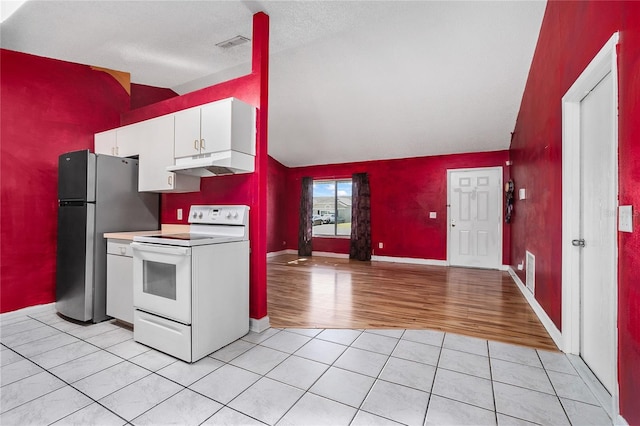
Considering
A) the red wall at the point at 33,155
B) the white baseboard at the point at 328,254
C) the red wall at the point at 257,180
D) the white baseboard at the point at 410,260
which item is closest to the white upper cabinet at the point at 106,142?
the red wall at the point at 33,155

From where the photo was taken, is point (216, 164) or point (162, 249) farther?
point (216, 164)

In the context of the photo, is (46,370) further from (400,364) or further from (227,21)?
(227,21)

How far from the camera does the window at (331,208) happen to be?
7336 millimetres

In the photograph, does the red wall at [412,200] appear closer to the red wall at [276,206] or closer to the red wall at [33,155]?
the red wall at [276,206]

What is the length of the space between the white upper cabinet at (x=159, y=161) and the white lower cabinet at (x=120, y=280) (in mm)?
624

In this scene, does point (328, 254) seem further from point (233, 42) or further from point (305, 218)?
point (233, 42)

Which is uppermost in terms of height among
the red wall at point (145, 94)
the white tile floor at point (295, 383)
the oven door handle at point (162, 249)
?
the red wall at point (145, 94)

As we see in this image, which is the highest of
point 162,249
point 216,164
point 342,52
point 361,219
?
point 342,52

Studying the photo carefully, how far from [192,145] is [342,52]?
217 cm

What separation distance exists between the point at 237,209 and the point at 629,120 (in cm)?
256

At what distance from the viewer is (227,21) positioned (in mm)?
2809

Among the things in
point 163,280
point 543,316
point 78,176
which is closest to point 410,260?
point 543,316

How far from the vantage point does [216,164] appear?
8.00 ft

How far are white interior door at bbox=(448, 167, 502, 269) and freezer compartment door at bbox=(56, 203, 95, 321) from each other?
19.2ft
